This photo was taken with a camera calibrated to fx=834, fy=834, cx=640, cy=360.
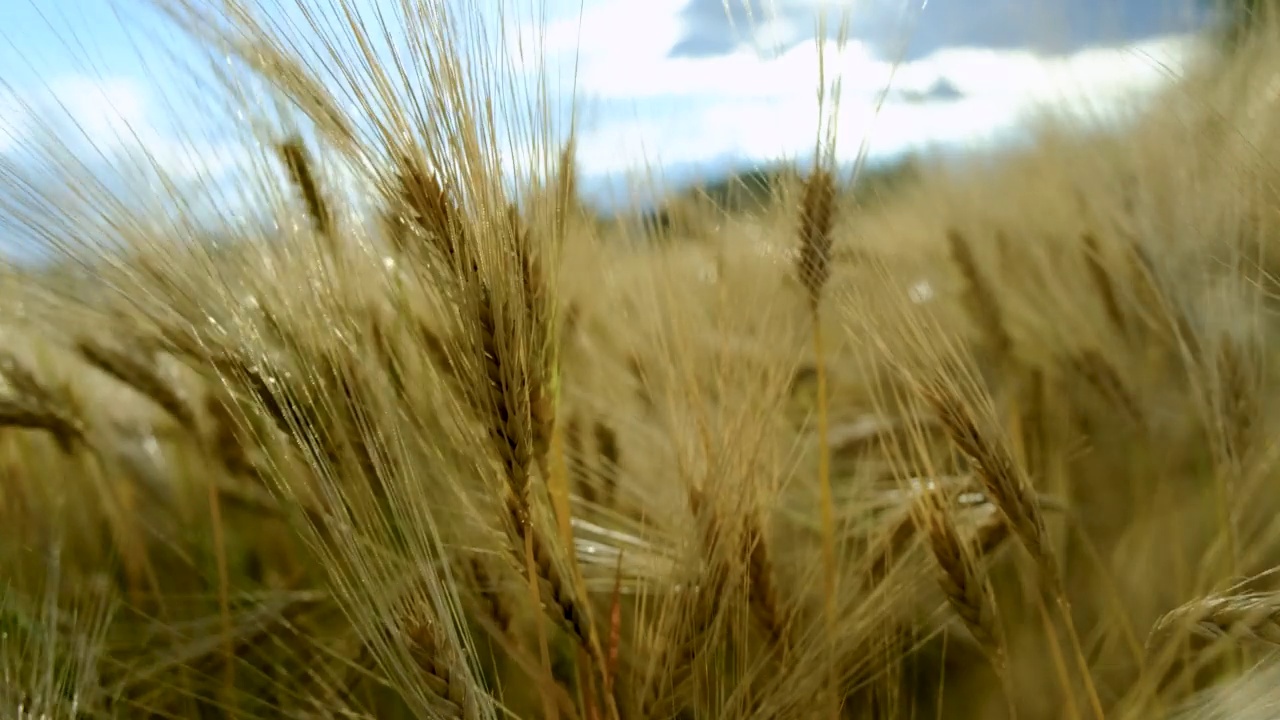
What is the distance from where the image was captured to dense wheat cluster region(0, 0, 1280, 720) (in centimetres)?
43

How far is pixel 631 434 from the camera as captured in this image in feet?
2.21

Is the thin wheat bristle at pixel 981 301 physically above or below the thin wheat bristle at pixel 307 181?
below

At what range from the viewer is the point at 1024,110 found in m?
0.92

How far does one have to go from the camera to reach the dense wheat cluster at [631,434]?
0.43 m

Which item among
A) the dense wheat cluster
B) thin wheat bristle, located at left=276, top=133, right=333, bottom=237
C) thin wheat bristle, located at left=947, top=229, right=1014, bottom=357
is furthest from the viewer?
thin wheat bristle, located at left=947, top=229, right=1014, bottom=357

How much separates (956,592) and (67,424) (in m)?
0.70

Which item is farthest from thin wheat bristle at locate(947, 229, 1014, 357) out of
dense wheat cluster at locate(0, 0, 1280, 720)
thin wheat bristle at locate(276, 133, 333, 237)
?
thin wheat bristle at locate(276, 133, 333, 237)

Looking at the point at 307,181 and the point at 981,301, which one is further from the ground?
the point at 307,181

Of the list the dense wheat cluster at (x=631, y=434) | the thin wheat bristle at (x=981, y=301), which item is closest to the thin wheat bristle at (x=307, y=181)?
the dense wheat cluster at (x=631, y=434)

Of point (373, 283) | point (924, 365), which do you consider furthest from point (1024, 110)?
point (373, 283)

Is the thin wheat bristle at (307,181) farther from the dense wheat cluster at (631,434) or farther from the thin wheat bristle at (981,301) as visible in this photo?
the thin wheat bristle at (981,301)

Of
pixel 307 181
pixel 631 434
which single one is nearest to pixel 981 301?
pixel 631 434

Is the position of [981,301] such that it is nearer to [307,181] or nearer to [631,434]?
[631,434]

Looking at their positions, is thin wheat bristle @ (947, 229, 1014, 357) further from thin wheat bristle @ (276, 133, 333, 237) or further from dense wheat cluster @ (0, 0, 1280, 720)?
thin wheat bristle @ (276, 133, 333, 237)
